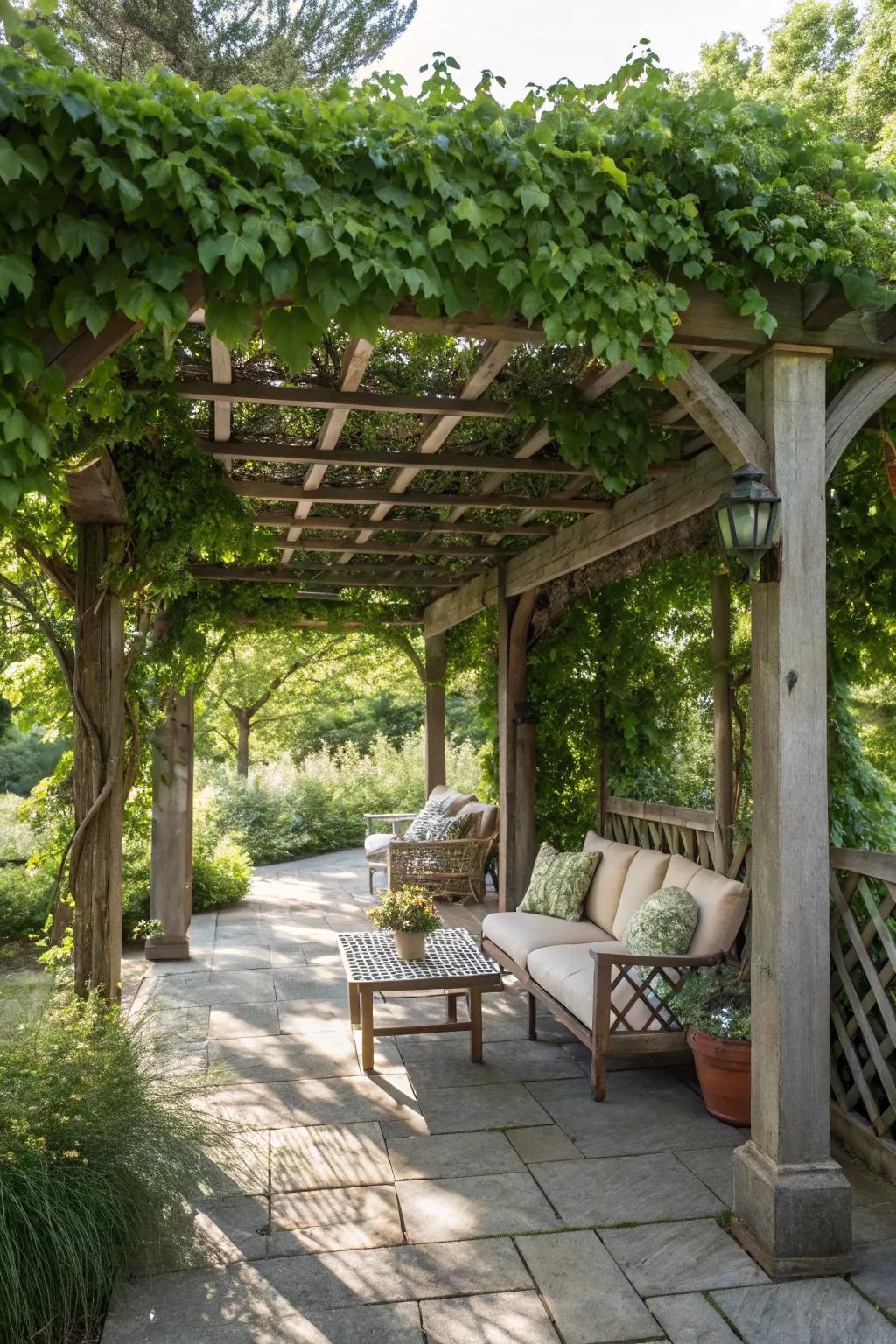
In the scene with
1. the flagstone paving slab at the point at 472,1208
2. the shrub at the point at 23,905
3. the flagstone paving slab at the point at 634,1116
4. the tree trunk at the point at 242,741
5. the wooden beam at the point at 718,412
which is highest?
the wooden beam at the point at 718,412

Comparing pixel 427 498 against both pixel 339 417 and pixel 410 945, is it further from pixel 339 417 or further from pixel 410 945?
pixel 410 945

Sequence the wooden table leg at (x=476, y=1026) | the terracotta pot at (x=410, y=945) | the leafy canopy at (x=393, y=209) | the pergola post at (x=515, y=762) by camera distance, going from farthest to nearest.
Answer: the pergola post at (x=515, y=762), the terracotta pot at (x=410, y=945), the wooden table leg at (x=476, y=1026), the leafy canopy at (x=393, y=209)

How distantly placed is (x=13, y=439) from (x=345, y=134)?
3.60 feet

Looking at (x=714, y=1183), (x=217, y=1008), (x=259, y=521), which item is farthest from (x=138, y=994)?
(x=714, y=1183)

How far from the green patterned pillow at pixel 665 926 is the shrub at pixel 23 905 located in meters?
4.44

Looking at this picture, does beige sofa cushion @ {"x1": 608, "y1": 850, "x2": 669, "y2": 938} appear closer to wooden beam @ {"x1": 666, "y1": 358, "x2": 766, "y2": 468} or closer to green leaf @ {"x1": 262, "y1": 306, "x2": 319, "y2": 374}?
wooden beam @ {"x1": 666, "y1": 358, "x2": 766, "y2": 468}

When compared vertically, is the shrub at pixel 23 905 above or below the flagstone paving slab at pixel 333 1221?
above

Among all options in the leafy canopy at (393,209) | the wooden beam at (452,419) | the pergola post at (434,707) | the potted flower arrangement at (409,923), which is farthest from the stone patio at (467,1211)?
the pergola post at (434,707)

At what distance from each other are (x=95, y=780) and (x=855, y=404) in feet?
9.96

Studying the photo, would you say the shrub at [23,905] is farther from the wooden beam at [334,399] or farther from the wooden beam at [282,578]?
the wooden beam at [334,399]

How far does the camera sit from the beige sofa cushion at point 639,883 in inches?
202

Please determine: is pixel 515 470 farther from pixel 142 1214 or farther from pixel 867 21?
pixel 867 21

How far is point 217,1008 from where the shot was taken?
5.55 m

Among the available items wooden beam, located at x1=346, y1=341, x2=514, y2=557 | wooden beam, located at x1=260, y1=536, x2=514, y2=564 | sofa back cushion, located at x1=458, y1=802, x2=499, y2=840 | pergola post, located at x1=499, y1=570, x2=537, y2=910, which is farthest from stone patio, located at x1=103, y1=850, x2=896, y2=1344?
sofa back cushion, located at x1=458, y1=802, x2=499, y2=840
